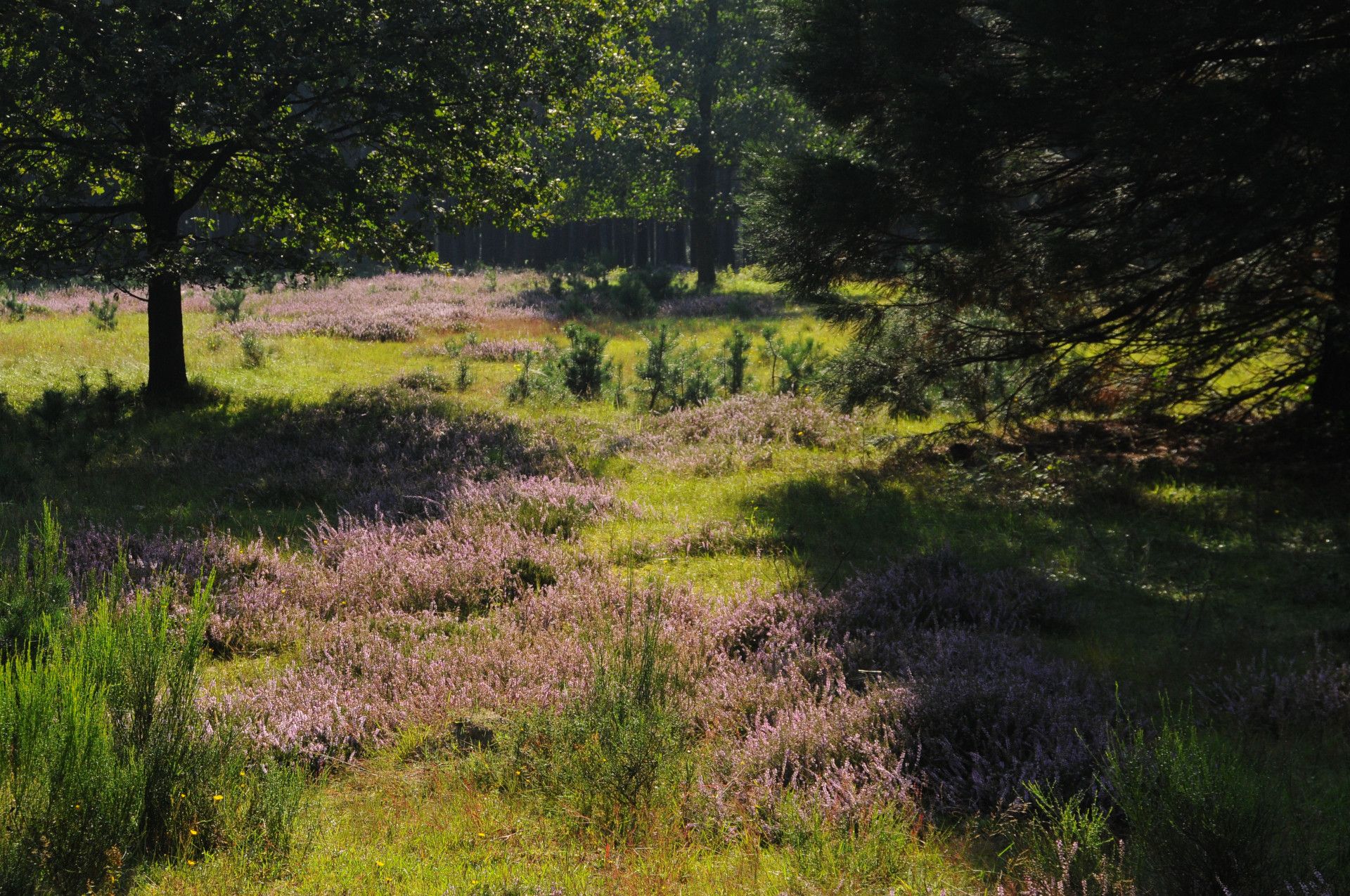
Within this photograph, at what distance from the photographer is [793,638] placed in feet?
17.4

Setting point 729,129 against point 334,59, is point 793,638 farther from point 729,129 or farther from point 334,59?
point 729,129

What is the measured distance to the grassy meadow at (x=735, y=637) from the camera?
3.19 m

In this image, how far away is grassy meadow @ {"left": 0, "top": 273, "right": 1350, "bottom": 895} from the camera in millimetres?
3186

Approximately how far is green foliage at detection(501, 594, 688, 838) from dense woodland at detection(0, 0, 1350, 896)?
2 centimetres

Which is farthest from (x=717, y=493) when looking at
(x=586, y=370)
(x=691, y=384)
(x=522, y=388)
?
(x=586, y=370)

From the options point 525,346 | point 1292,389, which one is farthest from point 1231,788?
point 525,346

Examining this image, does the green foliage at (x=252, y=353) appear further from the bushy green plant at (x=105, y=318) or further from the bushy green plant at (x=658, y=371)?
the bushy green plant at (x=658, y=371)

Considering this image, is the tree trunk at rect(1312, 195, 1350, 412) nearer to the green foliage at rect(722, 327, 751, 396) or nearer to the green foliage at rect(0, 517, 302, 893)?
the green foliage at rect(722, 327, 751, 396)

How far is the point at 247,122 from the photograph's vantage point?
11016mm

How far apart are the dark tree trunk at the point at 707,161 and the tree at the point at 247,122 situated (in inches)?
782

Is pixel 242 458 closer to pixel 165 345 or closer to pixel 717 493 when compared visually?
pixel 165 345

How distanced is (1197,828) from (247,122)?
37.2 ft

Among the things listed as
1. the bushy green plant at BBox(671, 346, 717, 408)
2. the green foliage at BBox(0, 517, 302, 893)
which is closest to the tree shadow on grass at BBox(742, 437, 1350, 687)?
the bushy green plant at BBox(671, 346, 717, 408)

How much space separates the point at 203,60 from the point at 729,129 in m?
23.7
